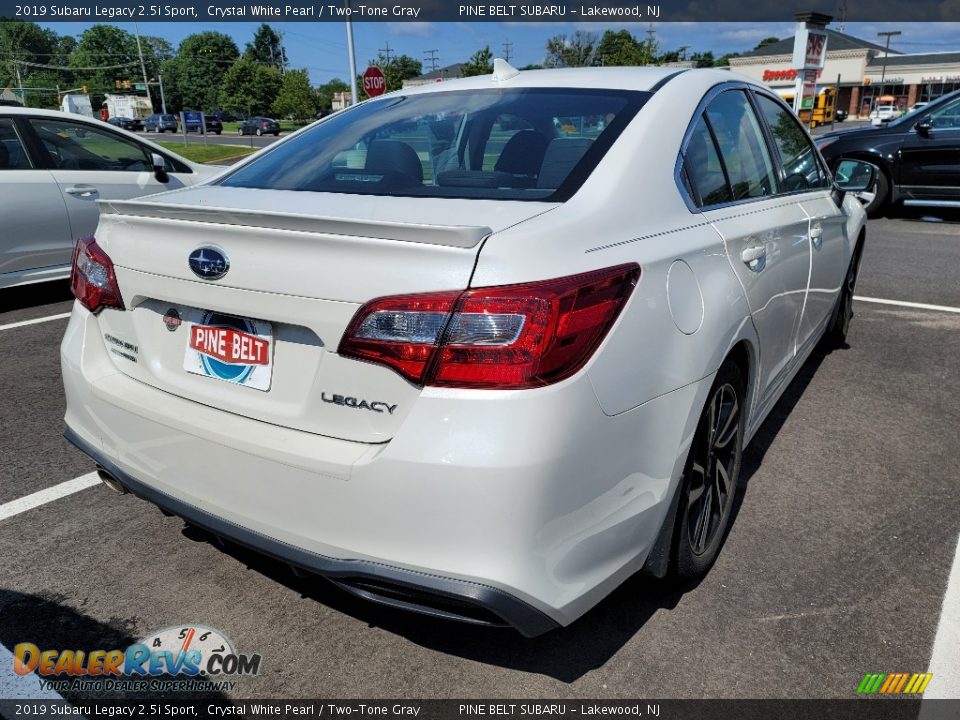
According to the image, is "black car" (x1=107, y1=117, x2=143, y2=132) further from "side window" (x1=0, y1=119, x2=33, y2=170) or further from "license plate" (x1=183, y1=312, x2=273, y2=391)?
"license plate" (x1=183, y1=312, x2=273, y2=391)

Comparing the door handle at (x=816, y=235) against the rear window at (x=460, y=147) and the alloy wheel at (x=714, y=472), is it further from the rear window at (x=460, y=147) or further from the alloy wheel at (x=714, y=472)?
the rear window at (x=460, y=147)

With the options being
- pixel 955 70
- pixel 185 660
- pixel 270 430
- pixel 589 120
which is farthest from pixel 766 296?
pixel 955 70

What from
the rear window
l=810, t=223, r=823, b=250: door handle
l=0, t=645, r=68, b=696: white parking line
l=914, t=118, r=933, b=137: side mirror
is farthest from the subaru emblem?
l=914, t=118, r=933, b=137: side mirror

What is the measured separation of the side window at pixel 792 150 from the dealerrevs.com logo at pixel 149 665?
115 inches

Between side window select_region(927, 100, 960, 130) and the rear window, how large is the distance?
10.4 metres

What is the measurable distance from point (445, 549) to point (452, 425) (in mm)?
290

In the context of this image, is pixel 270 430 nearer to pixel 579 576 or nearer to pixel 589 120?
pixel 579 576

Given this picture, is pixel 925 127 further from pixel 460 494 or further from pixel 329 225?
pixel 460 494

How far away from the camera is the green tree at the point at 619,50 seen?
53.3 m

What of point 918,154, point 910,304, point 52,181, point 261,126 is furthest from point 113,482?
point 261,126

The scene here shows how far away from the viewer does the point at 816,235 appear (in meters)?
3.49

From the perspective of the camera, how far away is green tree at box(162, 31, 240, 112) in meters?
113

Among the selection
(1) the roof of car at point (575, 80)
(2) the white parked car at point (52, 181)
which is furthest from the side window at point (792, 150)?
(2) the white parked car at point (52, 181)

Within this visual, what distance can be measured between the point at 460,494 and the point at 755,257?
1.51m
